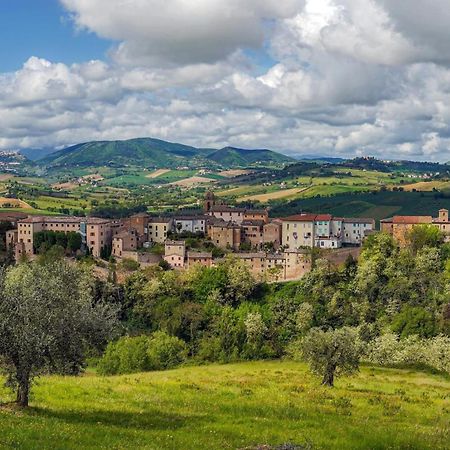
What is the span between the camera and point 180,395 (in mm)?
26047

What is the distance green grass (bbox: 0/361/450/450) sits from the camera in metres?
16.6

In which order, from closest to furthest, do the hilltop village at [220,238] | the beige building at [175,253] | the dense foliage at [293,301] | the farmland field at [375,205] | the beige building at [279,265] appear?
the dense foliage at [293,301] < the beige building at [279,265] < the hilltop village at [220,238] < the beige building at [175,253] < the farmland field at [375,205]

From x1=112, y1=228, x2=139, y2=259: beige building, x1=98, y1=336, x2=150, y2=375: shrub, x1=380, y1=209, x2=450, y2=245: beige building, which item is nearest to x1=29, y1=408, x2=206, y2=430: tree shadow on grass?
x1=98, y1=336, x2=150, y2=375: shrub

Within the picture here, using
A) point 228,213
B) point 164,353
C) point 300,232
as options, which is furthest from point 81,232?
point 164,353

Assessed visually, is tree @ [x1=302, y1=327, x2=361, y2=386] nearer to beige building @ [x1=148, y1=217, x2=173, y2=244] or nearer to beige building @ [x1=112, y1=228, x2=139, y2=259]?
beige building @ [x1=112, y1=228, x2=139, y2=259]

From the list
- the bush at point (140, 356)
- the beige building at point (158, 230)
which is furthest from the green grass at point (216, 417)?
the beige building at point (158, 230)

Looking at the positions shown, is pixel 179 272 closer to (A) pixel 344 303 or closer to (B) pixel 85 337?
(A) pixel 344 303

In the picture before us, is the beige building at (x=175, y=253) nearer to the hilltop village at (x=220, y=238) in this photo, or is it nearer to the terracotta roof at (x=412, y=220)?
the hilltop village at (x=220, y=238)

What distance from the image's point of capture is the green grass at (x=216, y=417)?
1658 centimetres

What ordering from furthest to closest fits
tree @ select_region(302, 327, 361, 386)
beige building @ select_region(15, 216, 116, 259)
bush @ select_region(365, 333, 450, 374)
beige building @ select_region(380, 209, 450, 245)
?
beige building @ select_region(15, 216, 116, 259) → beige building @ select_region(380, 209, 450, 245) → bush @ select_region(365, 333, 450, 374) → tree @ select_region(302, 327, 361, 386)

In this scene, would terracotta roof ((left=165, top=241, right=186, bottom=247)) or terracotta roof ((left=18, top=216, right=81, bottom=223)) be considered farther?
terracotta roof ((left=18, top=216, right=81, bottom=223))

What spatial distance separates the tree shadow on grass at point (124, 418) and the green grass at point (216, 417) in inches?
1.3

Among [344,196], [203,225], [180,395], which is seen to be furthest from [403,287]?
[344,196]

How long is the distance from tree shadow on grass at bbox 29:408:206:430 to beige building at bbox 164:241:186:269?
79.0m
